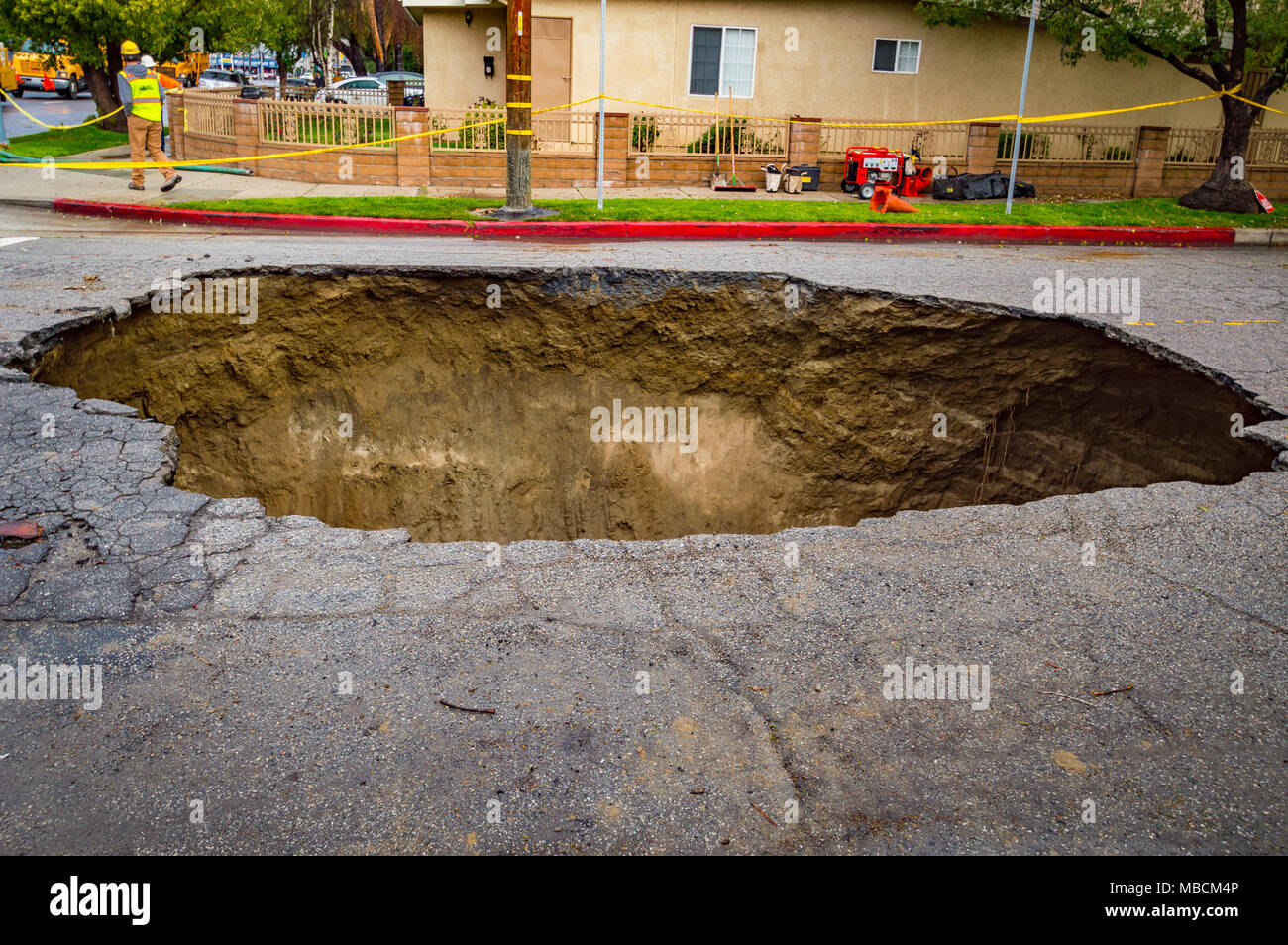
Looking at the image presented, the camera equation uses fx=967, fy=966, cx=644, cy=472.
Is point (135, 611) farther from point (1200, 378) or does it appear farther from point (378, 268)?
point (1200, 378)

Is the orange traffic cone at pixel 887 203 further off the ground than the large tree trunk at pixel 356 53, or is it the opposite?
the large tree trunk at pixel 356 53

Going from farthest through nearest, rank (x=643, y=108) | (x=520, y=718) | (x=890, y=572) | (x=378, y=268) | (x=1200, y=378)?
(x=643, y=108)
(x=378, y=268)
(x=1200, y=378)
(x=890, y=572)
(x=520, y=718)

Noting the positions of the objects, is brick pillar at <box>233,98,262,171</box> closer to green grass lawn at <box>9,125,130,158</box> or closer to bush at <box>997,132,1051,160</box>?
green grass lawn at <box>9,125,130,158</box>

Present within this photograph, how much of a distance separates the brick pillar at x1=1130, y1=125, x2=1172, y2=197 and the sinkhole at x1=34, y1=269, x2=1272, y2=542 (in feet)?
41.7

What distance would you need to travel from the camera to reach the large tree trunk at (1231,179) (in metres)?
16.4

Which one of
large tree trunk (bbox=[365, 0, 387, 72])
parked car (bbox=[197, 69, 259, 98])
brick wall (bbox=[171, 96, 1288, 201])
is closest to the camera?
brick wall (bbox=[171, 96, 1288, 201])

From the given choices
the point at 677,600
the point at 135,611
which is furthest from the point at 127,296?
the point at 677,600

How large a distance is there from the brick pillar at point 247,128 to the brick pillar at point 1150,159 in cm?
1627

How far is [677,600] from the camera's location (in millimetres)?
3801

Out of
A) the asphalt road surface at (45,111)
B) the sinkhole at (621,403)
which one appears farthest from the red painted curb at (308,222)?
the asphalt road surface at (45,111)

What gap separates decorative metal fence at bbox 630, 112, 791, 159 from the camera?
17672 millimetres

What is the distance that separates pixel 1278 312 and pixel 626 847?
874 cm

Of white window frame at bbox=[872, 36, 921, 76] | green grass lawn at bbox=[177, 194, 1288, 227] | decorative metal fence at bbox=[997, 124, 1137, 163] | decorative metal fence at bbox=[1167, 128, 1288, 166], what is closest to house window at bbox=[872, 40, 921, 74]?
white window frame at bbox=[872, 36, 921, 76]

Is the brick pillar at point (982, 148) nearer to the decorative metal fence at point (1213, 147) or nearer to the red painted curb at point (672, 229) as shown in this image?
the decorative metal fence at point (1213, 147)
